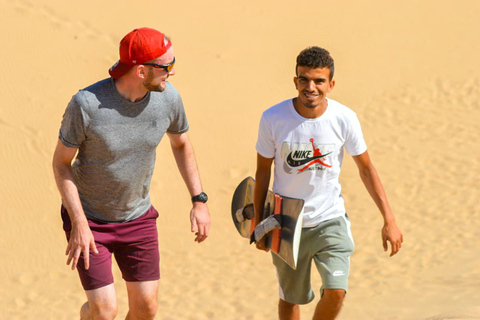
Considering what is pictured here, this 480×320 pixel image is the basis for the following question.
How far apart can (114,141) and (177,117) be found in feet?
1.82

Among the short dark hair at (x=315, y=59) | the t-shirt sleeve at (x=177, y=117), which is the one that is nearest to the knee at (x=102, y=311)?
the t-shirt sleeve at (x=177, y=117)

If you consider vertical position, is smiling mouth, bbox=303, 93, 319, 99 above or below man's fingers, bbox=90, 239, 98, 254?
above

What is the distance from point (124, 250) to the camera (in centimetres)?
532

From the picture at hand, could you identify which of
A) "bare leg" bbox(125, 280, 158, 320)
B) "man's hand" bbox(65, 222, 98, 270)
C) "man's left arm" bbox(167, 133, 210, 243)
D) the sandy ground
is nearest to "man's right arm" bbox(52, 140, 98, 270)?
"man's hand" bbox(65, 222, 98, 270)

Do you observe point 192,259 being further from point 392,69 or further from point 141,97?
point 392,69

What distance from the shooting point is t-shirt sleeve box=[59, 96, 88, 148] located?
473 cm

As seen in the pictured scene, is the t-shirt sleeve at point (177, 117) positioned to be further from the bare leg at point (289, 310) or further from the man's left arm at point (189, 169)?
the bare leg at point (289, 310)

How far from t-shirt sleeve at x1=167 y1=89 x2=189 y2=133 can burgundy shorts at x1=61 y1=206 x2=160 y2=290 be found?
61 cm

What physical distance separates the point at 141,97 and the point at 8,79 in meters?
8.54

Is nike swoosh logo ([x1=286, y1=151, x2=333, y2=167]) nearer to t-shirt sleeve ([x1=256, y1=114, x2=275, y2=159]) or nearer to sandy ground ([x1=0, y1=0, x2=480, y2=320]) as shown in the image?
t-shirt sleeve ([x1=256, y1=114, x2=275, y2=159])

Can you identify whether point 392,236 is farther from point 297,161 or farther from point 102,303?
point 102,303

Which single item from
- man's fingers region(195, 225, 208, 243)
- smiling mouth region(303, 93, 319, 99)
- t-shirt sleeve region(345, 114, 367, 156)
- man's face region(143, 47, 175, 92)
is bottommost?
man's fingers region(195, 225, 208, 243)

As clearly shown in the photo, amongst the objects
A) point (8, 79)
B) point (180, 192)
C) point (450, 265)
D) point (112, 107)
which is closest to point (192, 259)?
point (180, 192)

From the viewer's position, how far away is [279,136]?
5.17 m
